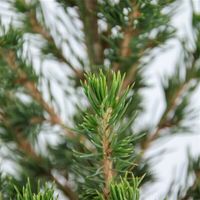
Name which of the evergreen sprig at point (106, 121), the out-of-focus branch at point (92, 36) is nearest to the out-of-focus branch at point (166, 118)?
the out-of-focus branch at point (92, 36)

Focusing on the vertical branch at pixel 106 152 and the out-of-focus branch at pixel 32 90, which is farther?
the out-of-focus branch at pixel 32 90

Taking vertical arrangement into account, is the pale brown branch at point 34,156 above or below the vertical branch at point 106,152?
below

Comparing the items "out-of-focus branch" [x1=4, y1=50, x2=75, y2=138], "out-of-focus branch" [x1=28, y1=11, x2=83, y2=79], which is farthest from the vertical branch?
"out-of-focus branch" [x1=28, y1=11, x2=83, y2=79]

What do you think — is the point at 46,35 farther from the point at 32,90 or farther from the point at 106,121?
the point at 106,121

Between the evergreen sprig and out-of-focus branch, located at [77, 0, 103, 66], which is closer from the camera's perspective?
the evergreen sprig

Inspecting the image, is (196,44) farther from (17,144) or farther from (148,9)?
(17,144)

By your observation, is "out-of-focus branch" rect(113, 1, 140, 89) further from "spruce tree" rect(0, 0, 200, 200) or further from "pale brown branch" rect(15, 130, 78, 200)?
"pale brown branch" rect(15, 130, 78, 200)

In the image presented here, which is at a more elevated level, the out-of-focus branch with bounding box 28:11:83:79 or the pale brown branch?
the out-of-focus branch with bounding box 28:11:83:79

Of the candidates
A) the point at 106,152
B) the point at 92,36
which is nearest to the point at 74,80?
the point at 92,36

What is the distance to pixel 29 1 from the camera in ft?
2.01

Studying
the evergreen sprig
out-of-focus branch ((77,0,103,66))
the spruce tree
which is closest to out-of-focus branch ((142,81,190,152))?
the spruce tree

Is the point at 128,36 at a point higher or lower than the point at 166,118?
higher

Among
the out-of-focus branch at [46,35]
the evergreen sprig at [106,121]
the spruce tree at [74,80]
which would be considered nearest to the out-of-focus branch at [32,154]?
the spruce tree at [74,80]

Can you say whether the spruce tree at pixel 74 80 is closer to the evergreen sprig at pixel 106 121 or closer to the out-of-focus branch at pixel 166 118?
the out-of-focus branch at pixel 166 118
